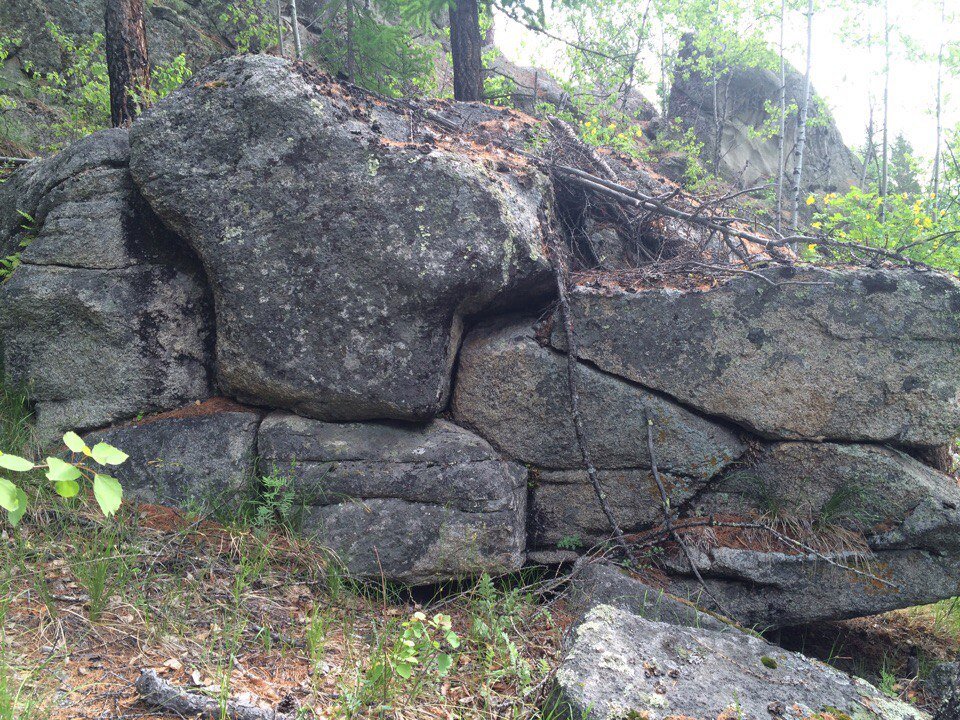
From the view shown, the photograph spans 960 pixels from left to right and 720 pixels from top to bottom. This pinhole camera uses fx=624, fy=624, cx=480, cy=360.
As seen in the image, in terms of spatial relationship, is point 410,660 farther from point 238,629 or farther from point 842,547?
point 842,547

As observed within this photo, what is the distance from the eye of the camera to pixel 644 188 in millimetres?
5840

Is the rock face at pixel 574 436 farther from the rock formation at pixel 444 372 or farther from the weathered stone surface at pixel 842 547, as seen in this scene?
the weathered stone surface at pixel 842 547

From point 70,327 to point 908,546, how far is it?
19.3 feet

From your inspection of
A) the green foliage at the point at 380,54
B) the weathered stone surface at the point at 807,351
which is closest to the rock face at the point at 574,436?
the weathered stone surface at the point at 807,351

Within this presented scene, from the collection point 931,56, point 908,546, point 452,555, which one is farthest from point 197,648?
point 931,56

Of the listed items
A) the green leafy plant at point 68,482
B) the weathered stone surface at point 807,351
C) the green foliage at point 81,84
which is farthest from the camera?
the green foliage at point 81,84

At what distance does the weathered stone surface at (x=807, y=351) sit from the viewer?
4223mm

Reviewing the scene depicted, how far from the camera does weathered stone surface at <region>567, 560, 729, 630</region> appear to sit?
3635 millimetres

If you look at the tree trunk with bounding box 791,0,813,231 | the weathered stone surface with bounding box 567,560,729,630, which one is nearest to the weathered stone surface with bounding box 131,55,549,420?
the weathered stone surface with bounding box 567,560,729,630

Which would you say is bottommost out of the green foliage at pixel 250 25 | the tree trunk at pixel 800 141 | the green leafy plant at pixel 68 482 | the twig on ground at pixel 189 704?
the twig on ground at pixel 189 704

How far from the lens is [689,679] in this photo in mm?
2822

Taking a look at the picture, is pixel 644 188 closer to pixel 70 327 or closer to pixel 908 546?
pixel 908 546

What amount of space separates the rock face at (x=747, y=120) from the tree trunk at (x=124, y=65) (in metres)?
14.9

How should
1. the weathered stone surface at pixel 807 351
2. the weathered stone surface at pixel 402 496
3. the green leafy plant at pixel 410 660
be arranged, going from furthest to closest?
the weathered stone surface at pixel 807 351
the weathered stone surface at pixel 402 496
the green leafy plant at pixel 410 660
